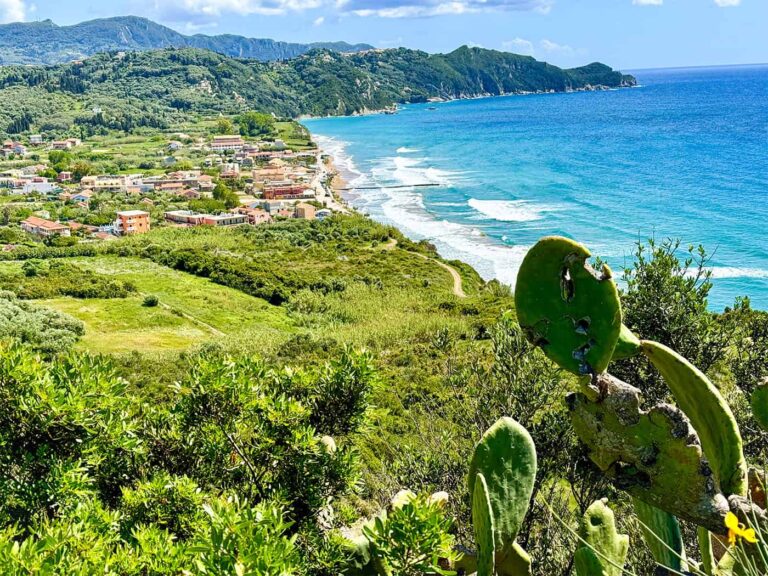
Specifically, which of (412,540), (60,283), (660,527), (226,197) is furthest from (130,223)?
(660,527)

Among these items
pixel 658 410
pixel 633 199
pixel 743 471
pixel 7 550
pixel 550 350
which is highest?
pixel 550 350

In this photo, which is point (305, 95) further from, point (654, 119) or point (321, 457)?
point (321, 457)

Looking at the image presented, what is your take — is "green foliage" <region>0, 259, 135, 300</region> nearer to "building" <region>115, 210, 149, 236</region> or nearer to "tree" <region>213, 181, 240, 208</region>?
"building" <region>115, 210, 149, 236</region>

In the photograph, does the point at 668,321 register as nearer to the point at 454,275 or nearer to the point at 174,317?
the point at 174,317

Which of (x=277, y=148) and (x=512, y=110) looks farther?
(x=512, y=110)

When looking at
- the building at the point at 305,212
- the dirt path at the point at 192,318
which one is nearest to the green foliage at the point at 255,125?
the building at the point at 305,212

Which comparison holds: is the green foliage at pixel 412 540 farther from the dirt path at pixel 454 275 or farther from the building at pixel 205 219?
the building at pixel 205 219

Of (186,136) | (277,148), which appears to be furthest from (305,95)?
(277,148)
